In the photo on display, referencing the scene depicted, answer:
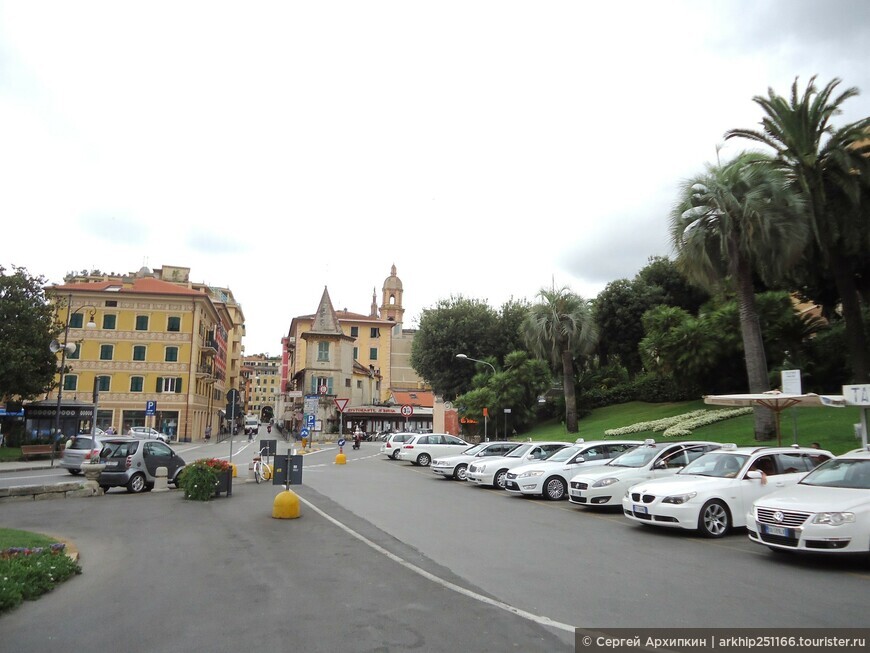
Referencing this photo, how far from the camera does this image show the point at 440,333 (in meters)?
51.8

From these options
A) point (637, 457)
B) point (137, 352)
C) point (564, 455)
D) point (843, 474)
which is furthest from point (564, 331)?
point (137, 352)

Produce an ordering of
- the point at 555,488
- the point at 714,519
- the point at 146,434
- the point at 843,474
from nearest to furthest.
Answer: the point at 843,474 < the point at 714,519 < the point at 555,488 < the point at 146,434

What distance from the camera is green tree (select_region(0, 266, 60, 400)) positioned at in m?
32.7

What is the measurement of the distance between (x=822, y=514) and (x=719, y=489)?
9.32ft

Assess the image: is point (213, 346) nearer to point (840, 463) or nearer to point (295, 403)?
point (295, 403)

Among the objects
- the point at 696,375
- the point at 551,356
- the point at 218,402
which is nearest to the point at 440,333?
the point at 551,356

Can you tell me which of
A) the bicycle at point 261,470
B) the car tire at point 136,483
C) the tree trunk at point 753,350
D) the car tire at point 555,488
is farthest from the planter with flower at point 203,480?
the tree trunk at point 753,350

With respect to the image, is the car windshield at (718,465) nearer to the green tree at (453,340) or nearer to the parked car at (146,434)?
the parked car at (146,434)

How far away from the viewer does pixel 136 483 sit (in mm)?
17750

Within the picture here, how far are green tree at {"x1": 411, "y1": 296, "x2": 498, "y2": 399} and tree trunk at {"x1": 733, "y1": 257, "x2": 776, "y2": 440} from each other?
29.4m

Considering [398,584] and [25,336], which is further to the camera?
[25,336]

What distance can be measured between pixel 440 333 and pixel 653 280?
16.9 metres

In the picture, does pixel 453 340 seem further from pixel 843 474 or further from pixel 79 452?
pixel 843 474

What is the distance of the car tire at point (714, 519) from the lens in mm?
10922
